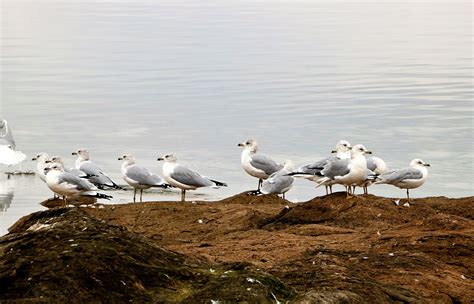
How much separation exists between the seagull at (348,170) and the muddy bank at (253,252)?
49 centimetres

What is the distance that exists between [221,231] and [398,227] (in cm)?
216

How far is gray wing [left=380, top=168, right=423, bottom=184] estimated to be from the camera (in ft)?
52.8

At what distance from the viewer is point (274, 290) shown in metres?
6.39

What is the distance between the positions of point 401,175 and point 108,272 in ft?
34.2

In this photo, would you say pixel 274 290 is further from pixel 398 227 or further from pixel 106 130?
pixel 106 130

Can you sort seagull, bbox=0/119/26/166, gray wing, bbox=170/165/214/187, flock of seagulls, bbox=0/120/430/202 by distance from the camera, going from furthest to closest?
seagull, bbox=0/119/26/166 < gray wing, bbox=170/165/214/187 < flock of seagulls, bbox=0/120/430/202

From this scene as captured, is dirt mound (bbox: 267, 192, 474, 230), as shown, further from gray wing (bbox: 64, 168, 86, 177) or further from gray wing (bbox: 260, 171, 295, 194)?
gray wing (bbox: 64, 168, 86, 177)

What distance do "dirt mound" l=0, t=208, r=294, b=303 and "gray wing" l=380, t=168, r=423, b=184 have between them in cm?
953

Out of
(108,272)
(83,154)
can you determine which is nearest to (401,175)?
(83,154)

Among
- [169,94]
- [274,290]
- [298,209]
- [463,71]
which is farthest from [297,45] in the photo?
[274,290]

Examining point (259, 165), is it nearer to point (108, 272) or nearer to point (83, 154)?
point (83, 154)

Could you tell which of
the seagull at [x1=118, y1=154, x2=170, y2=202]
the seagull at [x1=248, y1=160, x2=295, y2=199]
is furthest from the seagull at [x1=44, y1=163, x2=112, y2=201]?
the seagull at [x1=248, y1=160, x2=295, y2=199]

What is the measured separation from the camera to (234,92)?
3014 cm

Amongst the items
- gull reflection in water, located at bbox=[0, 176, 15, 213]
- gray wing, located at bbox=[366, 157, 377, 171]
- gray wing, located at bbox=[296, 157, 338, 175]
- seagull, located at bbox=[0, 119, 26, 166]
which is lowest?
gull reflection in water, located at bbox=[0, 176, 15, 213]
